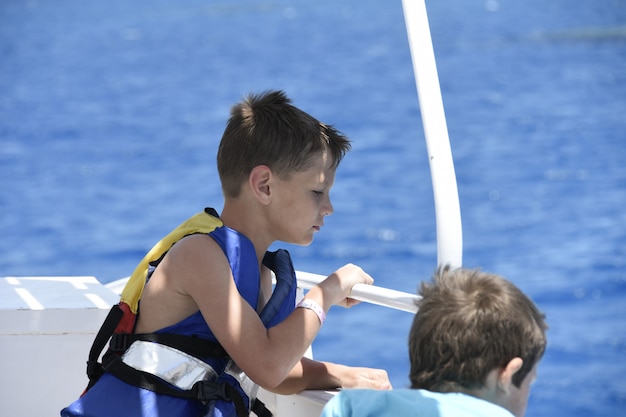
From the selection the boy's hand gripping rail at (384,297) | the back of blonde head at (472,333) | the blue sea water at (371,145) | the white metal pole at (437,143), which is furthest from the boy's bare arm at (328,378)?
the blue sea water at (371,145)

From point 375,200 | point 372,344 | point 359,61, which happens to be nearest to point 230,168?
point 372,344

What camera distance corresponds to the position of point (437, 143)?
1.83m

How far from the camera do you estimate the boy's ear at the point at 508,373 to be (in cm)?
121

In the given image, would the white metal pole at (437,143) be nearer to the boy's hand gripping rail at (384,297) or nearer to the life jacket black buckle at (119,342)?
the boy's hand gripping rail at (384,297)

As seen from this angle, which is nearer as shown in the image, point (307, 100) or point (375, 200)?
point (375, 200)

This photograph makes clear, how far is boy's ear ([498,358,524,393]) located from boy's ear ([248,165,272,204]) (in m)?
0.60

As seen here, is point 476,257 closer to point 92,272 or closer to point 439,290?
point 92,272

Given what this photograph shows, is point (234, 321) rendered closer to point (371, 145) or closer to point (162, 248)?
point (162, 248)

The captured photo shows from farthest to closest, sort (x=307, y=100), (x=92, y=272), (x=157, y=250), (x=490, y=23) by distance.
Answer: (x=490, y=23) → (x=307, y=100) → (x=92, y=272) → (x=157, y=250)

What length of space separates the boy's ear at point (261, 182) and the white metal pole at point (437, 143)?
319 millimetres

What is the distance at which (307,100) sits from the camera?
15680 millimetres

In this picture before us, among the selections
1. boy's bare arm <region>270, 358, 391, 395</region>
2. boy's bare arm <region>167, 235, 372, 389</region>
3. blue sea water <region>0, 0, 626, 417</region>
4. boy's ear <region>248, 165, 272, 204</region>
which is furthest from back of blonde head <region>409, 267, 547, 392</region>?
blue sea water <region>0, 0, 626, 417</region>

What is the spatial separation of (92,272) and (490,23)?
47.0 feet

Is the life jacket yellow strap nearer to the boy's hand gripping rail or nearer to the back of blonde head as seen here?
the boy's hand gripping rail
